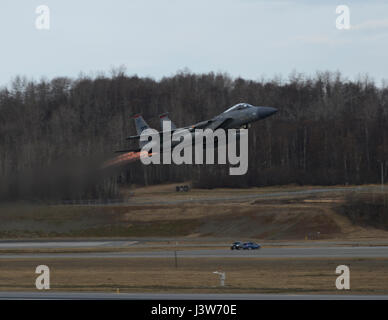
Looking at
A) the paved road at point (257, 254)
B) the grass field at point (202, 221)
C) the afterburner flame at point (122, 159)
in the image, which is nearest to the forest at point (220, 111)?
the grass field at point (202, 221)

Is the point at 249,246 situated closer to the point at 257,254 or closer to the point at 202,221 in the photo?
the point at 257,254

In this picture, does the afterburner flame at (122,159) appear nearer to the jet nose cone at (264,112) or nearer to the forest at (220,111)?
the jet nose cone at (264,112)

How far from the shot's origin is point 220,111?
94062 millimetres

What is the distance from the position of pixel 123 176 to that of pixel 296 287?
175 ft

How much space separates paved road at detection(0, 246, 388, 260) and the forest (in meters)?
26.5

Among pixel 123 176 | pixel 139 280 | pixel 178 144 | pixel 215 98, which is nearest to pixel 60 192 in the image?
pixel 178 144

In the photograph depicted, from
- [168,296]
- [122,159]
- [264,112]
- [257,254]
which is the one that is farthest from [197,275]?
[122,159]

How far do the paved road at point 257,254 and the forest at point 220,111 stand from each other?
26.5 meters

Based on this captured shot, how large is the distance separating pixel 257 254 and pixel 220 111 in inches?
1990

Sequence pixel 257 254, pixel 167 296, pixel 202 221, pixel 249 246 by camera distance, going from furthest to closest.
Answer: pixel 202 221, pixel 249 246, pixel 257 254, pixel 167 296

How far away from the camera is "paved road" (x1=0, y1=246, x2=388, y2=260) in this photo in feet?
141

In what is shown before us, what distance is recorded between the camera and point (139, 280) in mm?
35906

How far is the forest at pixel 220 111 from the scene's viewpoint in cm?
8738
